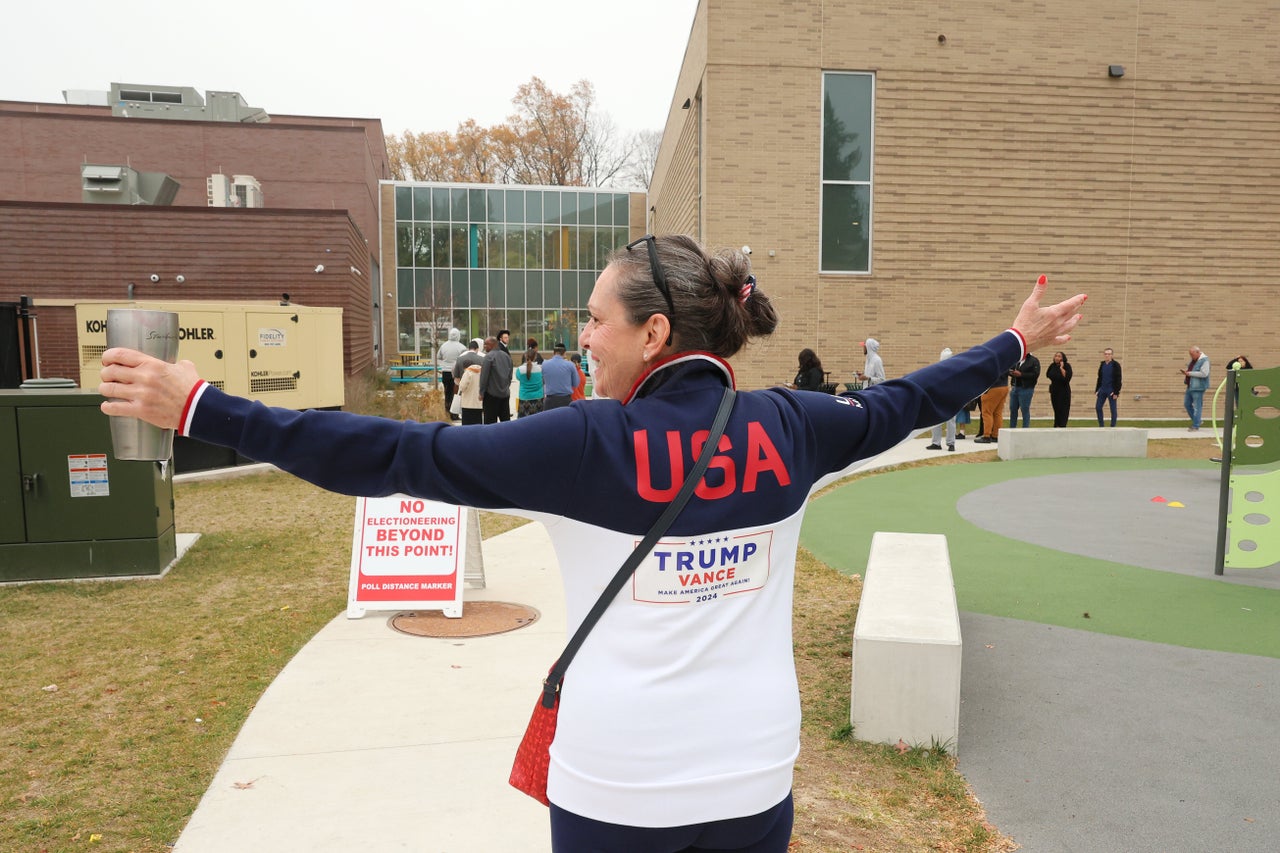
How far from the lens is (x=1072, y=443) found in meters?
16.8

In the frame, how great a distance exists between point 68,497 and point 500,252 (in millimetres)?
39841

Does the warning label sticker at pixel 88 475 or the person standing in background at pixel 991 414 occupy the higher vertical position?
the warning label sticker at pixel 88 475

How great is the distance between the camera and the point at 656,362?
186cm

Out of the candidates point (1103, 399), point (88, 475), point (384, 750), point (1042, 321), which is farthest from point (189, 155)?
point (1042, 321)

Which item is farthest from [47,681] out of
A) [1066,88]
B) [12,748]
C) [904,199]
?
[1066,88]

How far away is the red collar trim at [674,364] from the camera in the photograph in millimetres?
1813

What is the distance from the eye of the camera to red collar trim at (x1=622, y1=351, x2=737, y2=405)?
1813 millimetres

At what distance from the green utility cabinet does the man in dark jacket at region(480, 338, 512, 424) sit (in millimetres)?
7312

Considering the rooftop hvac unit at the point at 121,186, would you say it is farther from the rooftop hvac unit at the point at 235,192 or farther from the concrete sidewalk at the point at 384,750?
the concrete sidewalk at the point at 384,750

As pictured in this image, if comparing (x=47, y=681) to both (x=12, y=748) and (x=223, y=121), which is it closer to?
(x=12, y=748)

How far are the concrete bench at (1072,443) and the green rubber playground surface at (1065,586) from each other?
16.3ft

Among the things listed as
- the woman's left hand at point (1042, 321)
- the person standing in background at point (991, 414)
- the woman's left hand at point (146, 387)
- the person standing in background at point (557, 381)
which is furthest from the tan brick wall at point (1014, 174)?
the woman's left hand at point (146, 387)

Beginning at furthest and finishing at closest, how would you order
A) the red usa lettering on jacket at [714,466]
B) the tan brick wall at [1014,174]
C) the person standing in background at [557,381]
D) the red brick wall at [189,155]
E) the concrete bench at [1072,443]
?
the red brick wall at [189,155] → the tan brick wall at [1014,174] → the concrete bench at [1072,443] → the person standing in background at [557,381] → the red usa lettering on jacket at [714,466]

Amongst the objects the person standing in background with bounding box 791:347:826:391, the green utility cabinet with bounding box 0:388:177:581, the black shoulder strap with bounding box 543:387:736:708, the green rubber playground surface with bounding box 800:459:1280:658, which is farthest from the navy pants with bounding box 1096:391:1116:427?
the black shoulder strap with bounding box 543:387:736:708
